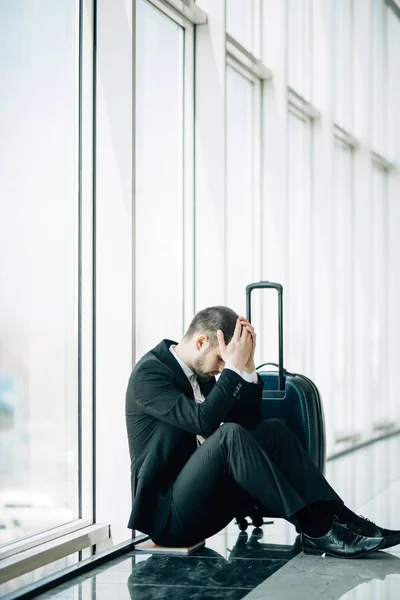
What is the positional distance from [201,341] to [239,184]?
123 inches

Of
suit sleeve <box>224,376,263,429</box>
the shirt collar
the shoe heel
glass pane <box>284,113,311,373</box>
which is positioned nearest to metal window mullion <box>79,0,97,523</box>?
the shirt collar

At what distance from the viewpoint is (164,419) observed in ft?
10.9

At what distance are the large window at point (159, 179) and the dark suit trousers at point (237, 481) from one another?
1.35 meters

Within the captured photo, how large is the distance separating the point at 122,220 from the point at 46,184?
1.44ft

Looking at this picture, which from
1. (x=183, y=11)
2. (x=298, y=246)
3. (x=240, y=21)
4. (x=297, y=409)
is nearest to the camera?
(x=297, y=409)

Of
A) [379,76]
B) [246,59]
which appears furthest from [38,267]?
[379,76]

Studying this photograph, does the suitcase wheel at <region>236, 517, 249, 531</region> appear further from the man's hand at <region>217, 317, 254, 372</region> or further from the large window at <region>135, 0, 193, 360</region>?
the large window at <region>135, 0, 193, 360</region>

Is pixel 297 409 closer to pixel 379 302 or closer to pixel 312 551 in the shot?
pixel 312 551

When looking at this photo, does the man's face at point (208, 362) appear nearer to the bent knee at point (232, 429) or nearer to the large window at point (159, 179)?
the bent knee at point (232, 429)

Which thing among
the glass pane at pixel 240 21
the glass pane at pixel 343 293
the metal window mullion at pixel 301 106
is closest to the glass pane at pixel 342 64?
the glass pane at pixel 343 293

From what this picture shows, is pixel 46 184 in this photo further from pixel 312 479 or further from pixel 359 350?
Answer: pixel 359 350

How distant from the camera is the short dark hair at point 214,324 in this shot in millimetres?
3473

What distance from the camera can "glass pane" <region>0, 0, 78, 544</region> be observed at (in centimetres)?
349

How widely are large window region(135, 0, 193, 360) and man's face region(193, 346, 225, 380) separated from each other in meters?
1.15
